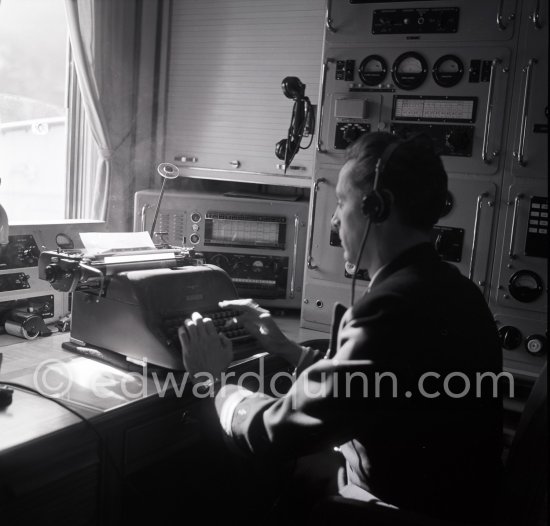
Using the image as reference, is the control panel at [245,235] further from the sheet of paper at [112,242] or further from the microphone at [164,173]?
the sheet of paper at [112,242]

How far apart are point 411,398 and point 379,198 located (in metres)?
0.38

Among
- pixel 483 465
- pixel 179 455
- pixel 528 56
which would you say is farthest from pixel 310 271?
pixel 483 465

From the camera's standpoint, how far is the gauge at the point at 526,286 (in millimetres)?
2033

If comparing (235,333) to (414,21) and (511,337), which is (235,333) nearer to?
(511,337)

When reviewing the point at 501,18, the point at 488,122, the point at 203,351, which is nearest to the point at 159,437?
the point at 203,351

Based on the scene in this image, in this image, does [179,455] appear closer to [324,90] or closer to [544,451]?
[544,451]

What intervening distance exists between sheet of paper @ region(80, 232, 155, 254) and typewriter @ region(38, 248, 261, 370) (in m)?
0.04

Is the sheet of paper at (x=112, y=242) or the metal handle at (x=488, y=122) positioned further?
the metal handle at (x=488, y=122)

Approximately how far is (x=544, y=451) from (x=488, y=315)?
29 centimetres

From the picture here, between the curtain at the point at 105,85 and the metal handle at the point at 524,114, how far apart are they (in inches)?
68.9

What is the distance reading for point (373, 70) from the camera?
220 cm

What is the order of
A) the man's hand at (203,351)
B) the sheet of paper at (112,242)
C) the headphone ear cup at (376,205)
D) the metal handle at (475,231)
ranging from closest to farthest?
the headphone ear cup at (376,205) < the man's hand at (203,351) < the sheet of paper at (112,242) < the metal handle at (475,231)

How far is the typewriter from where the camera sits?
164 cm

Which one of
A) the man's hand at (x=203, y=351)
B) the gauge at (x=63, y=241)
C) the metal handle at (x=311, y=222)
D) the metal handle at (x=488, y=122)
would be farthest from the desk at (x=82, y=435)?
the metal handle at (x=488, y=122)
